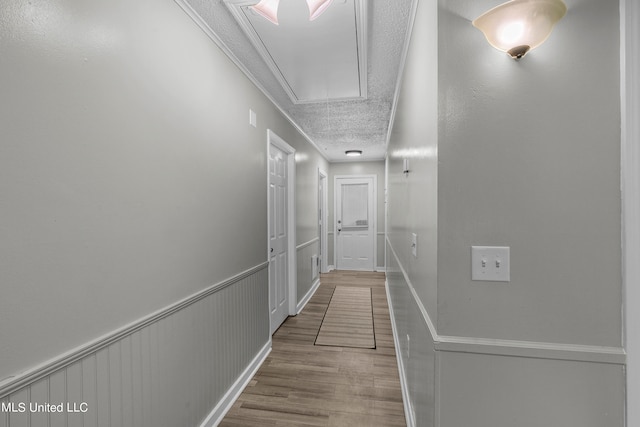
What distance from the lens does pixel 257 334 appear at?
246 cm

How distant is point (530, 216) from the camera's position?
1009 millimetres

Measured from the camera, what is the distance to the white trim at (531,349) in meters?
0.96

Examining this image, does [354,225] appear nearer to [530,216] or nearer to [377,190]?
[377,190]

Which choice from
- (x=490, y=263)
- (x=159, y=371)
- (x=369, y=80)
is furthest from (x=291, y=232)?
(x=490, y=263)

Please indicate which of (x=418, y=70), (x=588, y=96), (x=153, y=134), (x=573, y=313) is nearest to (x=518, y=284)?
(x=573, y=313)

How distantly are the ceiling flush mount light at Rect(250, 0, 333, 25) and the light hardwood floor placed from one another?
2390 millimetres

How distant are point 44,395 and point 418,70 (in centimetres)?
203

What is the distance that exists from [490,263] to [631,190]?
503 millimetres

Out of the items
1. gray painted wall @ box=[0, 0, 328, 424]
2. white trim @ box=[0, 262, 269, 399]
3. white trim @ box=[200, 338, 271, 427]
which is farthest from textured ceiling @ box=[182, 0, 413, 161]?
white trim @ box=[200, 338, 271, 427]

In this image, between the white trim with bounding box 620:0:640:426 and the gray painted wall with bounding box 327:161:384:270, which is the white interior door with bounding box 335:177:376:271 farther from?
the white trim with bounding box 620:0:640:426

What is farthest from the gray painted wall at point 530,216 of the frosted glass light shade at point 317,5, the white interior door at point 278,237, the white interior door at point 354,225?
the white interior door at point 354,225

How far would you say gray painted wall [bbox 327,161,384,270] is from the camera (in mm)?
6273

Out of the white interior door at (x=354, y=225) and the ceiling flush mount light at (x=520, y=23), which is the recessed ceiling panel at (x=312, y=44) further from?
the white interior door at (x=354, y=225)

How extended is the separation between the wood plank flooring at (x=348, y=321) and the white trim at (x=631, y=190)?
2.12 m
